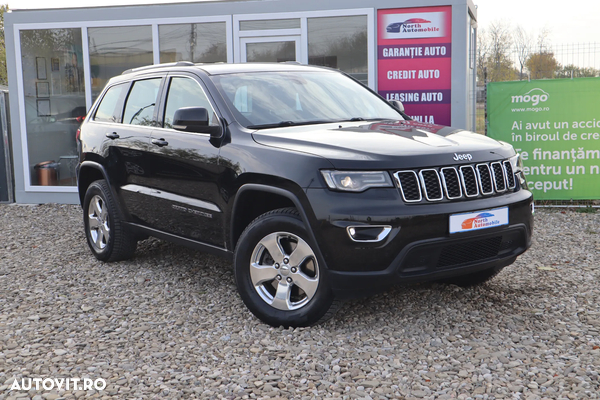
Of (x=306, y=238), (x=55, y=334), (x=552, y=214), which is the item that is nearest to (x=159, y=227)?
(x=55, y=334)

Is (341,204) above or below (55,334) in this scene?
above

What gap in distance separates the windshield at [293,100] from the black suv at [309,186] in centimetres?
1

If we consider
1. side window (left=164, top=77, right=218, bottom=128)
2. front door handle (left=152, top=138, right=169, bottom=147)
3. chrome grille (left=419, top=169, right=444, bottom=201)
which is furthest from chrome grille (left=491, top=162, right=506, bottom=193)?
front door handle (left=152, top=138, right=169, bottom=147)

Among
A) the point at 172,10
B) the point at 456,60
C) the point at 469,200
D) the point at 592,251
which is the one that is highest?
the point at 172,10

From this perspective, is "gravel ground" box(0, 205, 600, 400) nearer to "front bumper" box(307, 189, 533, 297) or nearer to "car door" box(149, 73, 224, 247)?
"front bumper" box(307, 189, 533, 297)

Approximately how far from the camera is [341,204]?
3.70 meters

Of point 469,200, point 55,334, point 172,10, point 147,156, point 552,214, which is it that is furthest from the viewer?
point 172,10

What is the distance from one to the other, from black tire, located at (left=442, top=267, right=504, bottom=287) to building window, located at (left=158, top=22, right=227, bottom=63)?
629 centimetres

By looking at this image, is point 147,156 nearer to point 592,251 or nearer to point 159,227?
point 159,227

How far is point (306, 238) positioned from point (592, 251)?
380cm

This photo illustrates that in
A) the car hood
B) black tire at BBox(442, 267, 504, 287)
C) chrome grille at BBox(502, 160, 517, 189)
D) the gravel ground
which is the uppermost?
the car hood

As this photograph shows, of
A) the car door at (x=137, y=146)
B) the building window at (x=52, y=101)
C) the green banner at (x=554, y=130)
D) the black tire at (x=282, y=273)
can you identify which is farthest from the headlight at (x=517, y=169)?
the building window at (x=52, y=101)

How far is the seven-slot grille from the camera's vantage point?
148 inches


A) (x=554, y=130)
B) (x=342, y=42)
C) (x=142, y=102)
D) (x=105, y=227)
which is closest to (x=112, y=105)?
(x=142, y=102)
